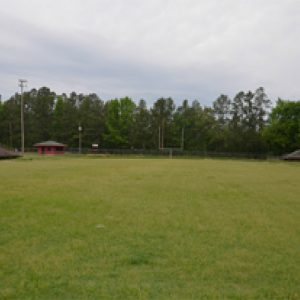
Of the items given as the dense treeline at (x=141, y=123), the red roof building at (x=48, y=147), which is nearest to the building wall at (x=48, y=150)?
the red roof building at (x=48, y=147)

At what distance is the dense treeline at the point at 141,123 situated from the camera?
6794 centimetres

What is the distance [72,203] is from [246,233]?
217 inches

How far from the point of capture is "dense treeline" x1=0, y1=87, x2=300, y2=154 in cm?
6794

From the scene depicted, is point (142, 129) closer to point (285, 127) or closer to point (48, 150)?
point (48, 150)

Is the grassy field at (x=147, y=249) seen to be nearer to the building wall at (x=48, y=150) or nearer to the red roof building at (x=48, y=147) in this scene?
the red roof building at (x=48, y=147)

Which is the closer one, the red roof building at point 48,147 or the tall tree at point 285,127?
the tall tree at point 285,127

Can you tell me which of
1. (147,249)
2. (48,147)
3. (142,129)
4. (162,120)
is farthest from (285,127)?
(147,249)

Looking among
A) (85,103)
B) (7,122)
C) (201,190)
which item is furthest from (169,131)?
(201,190)

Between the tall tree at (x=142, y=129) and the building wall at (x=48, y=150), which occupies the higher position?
the tall tree at (x=142, y=129)

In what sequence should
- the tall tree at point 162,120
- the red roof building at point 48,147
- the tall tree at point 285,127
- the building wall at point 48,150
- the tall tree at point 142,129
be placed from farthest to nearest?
the tall tree at point 162,120 → the tall tree at point 142,129 → the building wall at point 48,150 → the red roof building at point 48,147 → the tall tree at point 285,127

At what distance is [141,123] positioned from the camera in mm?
72750

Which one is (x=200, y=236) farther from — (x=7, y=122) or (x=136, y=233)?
(x=7, y=122)

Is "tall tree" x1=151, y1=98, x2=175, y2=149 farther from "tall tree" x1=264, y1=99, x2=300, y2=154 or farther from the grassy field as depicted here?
the grassy field

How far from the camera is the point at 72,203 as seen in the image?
1062cm
